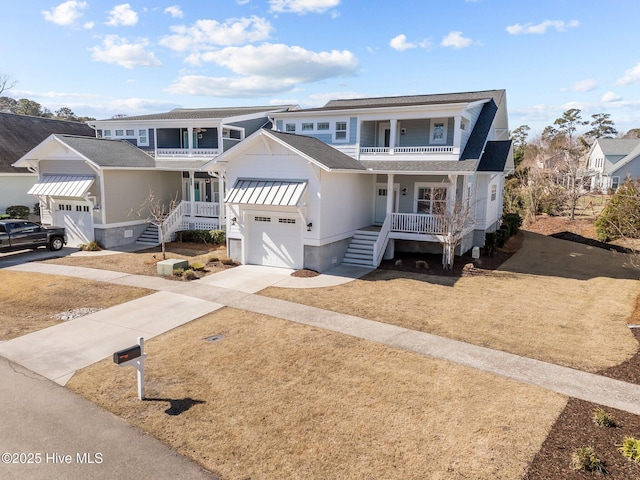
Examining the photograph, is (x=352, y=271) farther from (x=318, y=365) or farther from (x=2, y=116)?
(x=2, y=116)

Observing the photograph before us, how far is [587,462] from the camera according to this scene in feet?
20.5

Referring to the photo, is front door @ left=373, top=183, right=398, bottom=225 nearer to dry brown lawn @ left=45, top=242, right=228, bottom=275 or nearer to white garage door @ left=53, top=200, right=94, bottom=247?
dry brown lawn @ left=45, top=242, right=228, bottom=275

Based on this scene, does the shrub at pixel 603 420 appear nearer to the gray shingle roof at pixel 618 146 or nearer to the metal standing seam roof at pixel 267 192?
the metal standing seam roof at pixel 267 192

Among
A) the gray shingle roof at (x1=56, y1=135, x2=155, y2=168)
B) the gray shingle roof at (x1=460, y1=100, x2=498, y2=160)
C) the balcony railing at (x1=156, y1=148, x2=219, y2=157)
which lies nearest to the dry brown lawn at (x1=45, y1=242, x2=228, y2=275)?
the gray shingle roof at (x1=56, y1=135, x2=155, y2=168)

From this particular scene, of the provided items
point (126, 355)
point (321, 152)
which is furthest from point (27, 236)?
point (126, 355)

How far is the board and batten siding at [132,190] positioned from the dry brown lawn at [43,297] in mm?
7045

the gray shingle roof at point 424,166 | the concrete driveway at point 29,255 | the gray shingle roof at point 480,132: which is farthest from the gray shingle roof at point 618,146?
the concrete driveway at point 29,255

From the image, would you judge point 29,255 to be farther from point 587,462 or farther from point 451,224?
point 587,462

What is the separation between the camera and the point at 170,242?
24.8 meters

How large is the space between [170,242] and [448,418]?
813 inches

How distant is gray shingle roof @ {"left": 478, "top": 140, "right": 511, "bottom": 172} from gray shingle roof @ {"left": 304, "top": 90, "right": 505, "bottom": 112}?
2545 millimetres

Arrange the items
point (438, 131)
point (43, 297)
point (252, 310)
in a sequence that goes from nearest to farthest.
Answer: point (252, 310), point (43, 297), point (438, 131)

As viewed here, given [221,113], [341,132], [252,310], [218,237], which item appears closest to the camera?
[252,310]

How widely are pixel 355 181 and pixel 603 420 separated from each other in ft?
49.8
